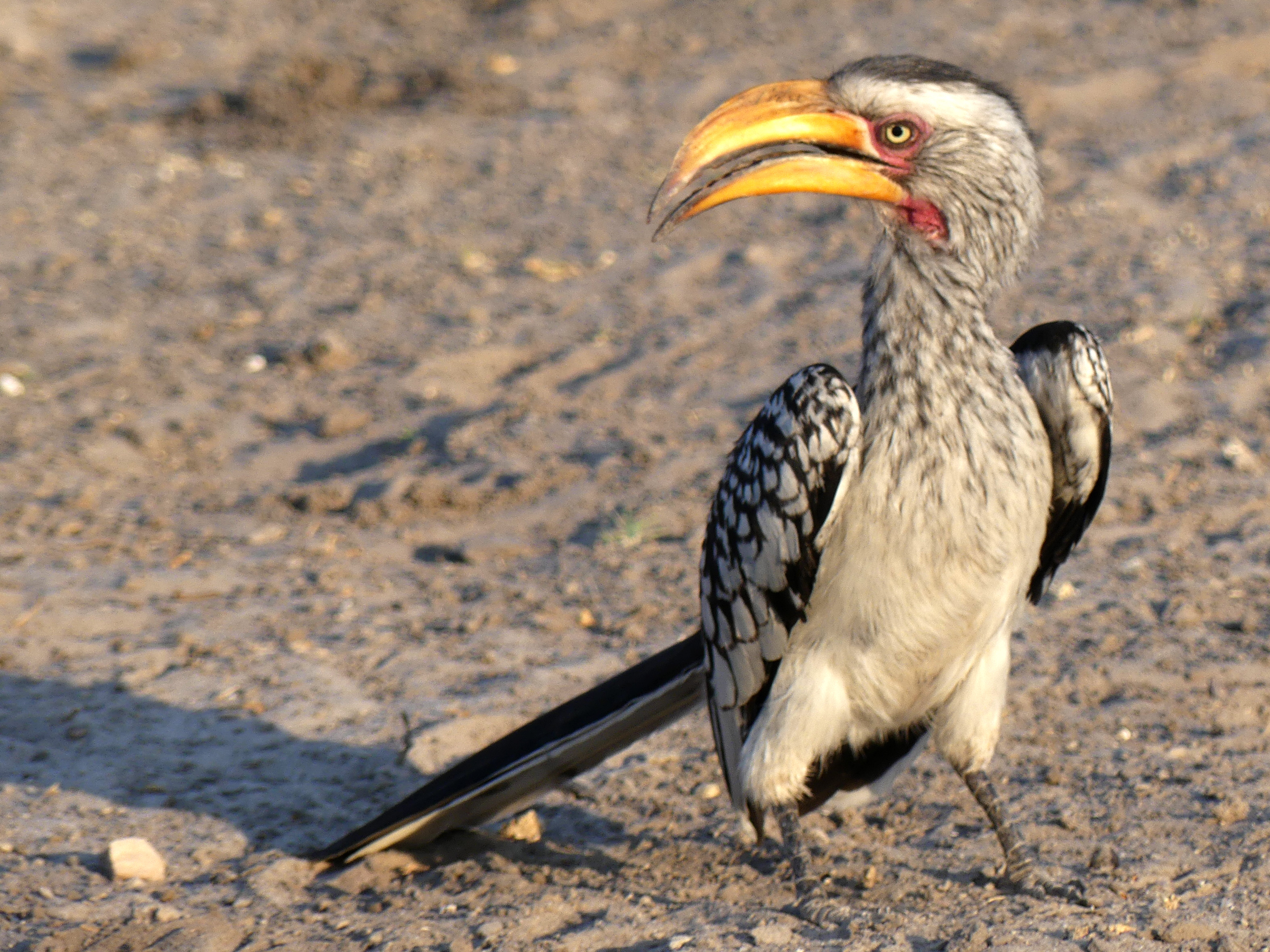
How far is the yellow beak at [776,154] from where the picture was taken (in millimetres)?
3180

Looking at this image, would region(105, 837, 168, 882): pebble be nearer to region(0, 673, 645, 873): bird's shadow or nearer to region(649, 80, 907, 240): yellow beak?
region(0, 673, 645, 873): bird's shadow

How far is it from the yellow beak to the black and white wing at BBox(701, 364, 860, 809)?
0.42m

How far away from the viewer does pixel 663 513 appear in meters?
5.43

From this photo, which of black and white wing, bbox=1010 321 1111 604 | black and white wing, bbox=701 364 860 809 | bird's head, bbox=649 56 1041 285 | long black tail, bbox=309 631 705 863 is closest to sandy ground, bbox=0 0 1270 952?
long black tail, bbox=309 631 705 863

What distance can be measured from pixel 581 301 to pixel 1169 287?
2.68 metres

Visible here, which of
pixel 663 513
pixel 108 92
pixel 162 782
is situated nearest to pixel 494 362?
pixel 663 513

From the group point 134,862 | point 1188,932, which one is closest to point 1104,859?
point 1188,932

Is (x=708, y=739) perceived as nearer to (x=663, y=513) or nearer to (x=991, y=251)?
(x=663, y=513)

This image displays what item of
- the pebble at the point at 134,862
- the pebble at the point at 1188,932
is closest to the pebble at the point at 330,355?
the pebble at the point at 134,862

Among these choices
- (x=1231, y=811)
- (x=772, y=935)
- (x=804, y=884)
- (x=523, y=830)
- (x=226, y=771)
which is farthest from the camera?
(x=226, y=771)

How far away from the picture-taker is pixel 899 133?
3330mm

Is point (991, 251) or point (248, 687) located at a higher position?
point (991, 251)

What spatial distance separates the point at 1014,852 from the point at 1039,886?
0.10 metres

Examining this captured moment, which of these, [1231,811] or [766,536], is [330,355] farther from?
[1231,811]
